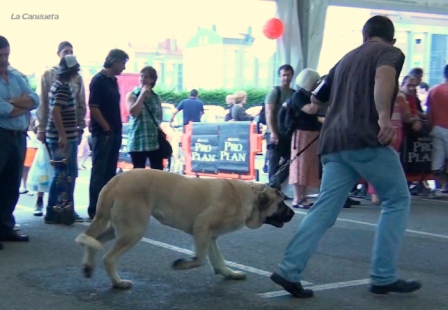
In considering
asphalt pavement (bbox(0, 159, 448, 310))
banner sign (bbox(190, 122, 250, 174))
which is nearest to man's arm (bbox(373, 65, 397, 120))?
asphalt pavement (bbox(0, 159, 448, 310))

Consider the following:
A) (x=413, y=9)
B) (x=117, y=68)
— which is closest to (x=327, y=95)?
(x=117, y=68)

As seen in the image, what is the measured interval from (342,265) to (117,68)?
3.45m

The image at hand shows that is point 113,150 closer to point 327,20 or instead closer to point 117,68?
point 117,68

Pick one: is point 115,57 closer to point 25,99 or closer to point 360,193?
point 25,99

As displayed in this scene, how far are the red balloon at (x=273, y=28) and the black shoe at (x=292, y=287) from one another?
21.9 ft

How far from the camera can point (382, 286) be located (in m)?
5.10

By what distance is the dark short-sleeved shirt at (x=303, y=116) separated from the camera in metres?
8.91

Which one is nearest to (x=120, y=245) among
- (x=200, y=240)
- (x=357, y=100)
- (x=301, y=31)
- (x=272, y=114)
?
(x=200, y=240)

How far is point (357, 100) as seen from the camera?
4934mm

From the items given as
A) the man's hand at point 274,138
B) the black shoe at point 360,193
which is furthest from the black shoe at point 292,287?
the black shoe at point 360,193

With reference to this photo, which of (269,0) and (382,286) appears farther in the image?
(269,0)

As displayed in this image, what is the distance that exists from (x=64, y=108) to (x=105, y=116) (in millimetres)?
507

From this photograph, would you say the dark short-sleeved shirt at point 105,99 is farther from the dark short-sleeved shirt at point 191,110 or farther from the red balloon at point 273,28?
the dark short-sleeved shirt at point 191,110

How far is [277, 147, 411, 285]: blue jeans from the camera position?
492 centimetres
